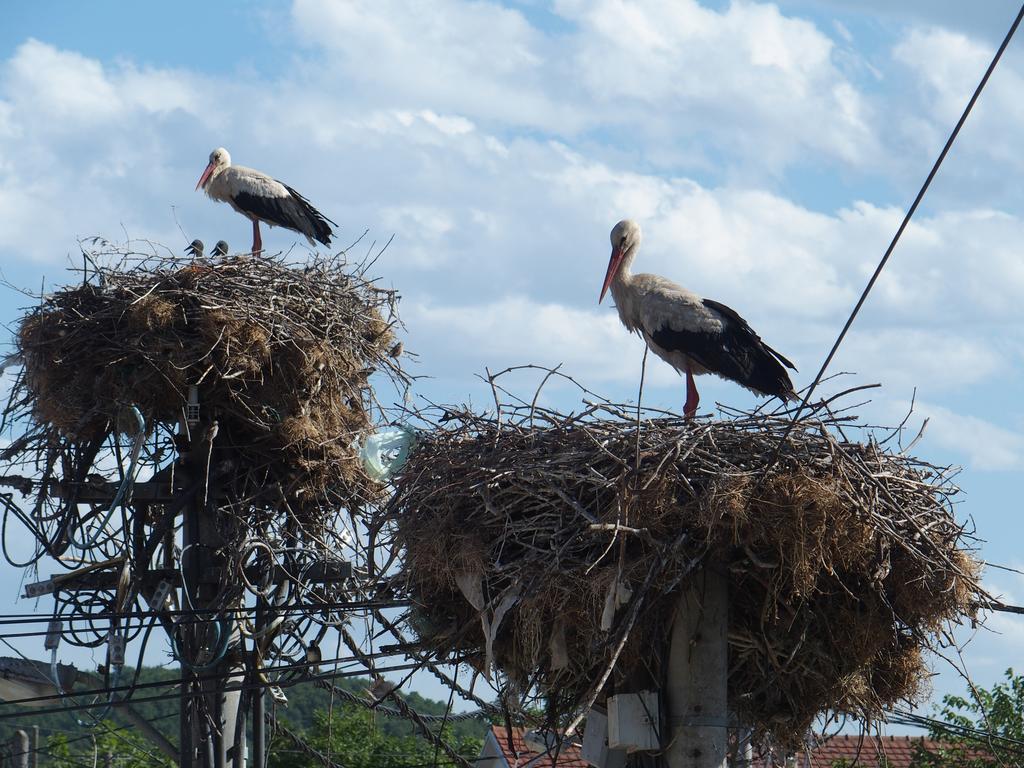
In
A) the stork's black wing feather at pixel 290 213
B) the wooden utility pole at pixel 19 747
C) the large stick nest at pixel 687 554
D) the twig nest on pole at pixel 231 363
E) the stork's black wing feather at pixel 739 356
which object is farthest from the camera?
the wooden utility pole at pixel 19 747

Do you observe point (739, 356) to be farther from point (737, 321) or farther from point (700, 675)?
point (700, 675)

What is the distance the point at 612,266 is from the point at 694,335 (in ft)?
3.74

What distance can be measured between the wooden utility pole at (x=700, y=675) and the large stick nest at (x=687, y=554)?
112 mm

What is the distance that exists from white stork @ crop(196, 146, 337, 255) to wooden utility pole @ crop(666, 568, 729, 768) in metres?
6.70

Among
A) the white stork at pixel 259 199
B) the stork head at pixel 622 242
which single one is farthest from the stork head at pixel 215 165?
the stork head at pixel 622 242

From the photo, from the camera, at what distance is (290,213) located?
13.5 meters

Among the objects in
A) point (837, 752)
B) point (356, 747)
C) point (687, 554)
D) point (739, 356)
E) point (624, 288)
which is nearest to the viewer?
point (687, 554)

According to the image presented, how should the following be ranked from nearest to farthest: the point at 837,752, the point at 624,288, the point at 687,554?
1. the point at 687,554
2. the point at 624,288
3. the point at 837,752

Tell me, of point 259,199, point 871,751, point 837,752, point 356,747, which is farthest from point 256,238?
point 356,747

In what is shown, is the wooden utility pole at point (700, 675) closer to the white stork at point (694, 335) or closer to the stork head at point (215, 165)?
the white stork at point (694, 335)

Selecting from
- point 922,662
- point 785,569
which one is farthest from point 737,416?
point 922,662

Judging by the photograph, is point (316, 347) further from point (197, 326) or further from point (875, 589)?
point (875, 589)

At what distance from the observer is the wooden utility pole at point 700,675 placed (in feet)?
23.4

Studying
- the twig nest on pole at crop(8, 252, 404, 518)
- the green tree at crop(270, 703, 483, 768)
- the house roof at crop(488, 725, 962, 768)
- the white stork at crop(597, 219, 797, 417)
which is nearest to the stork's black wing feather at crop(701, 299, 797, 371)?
the white stork at crop(597, 219, 797, 417)
